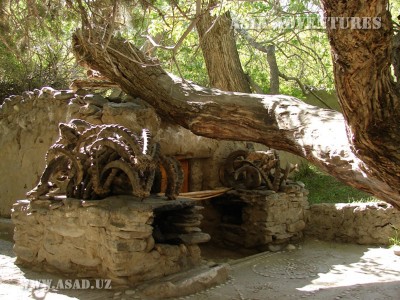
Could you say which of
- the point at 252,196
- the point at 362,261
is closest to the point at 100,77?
the point at 252,196

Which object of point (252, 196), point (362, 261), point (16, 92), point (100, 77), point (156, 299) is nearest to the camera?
point (156, 299)

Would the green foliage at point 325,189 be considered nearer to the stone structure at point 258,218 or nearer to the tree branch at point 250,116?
the stone structure at point 258,218

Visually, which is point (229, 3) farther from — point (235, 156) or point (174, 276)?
point (174, 276)

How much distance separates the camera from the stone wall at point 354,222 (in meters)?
7.27

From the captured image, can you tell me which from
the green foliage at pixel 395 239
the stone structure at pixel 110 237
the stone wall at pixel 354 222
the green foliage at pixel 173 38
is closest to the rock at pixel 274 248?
the stone wall at pixel 354 222

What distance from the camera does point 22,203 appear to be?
18.6 ft

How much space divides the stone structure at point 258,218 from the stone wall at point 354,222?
0.30 metres

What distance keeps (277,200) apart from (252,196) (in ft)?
1.28

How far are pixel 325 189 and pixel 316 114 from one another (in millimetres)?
6321

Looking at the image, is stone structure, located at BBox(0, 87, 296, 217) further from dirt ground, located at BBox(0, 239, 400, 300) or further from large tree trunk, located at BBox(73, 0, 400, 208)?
dirt ground, located at BBox(0, 239, 400, 300)

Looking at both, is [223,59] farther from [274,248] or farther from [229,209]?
[274,248]

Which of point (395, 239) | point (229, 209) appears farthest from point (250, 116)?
point (395, 239)

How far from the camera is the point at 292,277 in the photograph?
577 cm

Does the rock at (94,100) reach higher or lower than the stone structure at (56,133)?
higher
